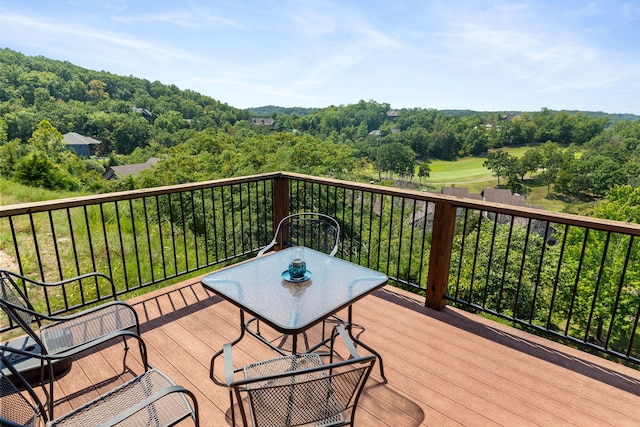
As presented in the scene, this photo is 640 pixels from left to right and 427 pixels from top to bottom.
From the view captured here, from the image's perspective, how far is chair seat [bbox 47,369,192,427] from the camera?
131 centimetres

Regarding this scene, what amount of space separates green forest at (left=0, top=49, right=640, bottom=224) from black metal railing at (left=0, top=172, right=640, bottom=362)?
5.84 meters

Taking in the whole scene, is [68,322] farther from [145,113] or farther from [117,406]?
[145,113]

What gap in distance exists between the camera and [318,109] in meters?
56.0

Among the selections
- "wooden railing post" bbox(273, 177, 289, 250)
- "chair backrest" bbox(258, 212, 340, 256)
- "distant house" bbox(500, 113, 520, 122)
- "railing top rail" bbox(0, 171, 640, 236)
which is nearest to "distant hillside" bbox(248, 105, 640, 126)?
"distant house" bbox(500, 113, 520, 122)

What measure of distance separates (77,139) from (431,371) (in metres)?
45.5

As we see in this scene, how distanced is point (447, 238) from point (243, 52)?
26387 mm

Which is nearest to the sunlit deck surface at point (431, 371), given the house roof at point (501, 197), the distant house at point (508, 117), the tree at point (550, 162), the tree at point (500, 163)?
the house roof at point (501, 197)

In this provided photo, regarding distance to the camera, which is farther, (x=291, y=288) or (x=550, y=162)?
(x=550, y=162)

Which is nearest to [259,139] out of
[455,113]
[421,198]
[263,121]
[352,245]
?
[352,245]

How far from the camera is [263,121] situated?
158ft

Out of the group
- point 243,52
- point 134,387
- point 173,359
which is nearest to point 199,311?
point 173,359

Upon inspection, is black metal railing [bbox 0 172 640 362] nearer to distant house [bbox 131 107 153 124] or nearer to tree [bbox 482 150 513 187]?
distant house [bbox 131 107 153 124]

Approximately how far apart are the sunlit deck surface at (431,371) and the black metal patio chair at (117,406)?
53 cm

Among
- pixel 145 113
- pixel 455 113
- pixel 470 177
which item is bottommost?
pixel 470 177
